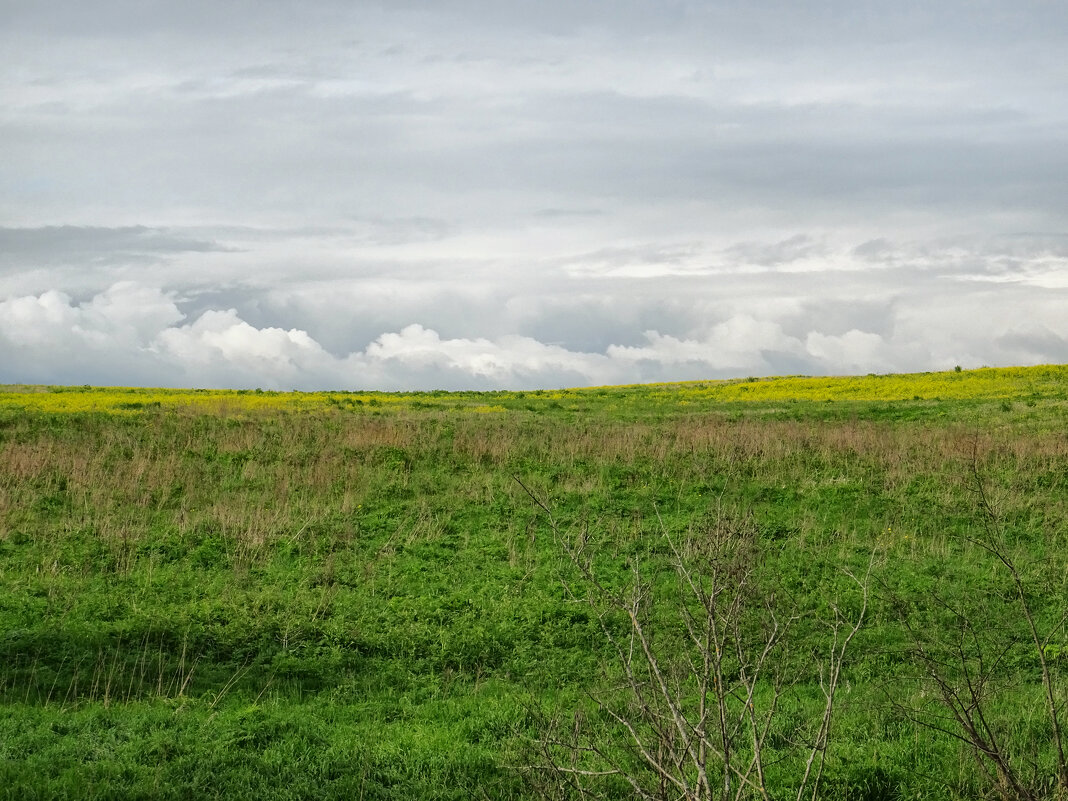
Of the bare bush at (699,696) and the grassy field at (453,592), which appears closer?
the bare bush at (699,696)

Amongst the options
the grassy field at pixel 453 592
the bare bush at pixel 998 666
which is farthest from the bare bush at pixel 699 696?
the bare bush at pixel 998 666

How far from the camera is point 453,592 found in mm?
11812

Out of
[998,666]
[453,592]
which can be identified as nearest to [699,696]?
[998,666]

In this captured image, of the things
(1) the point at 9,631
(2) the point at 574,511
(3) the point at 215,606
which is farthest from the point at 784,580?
(1) the point at 9,631

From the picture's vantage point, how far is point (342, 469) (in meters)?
18.1

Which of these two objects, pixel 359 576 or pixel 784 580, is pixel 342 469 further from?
pixel 784 580

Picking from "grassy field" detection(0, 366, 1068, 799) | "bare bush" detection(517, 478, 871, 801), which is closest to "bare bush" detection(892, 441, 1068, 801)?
"grassy field" detection(0, 366, 1068, 799)

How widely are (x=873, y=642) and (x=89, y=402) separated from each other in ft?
109

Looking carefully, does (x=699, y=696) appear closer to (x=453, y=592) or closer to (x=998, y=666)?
(x=998, y=666)

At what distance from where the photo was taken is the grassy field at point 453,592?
22.0 ft

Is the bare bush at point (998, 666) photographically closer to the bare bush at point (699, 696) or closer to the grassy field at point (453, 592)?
the grassy field at point (453, 592)

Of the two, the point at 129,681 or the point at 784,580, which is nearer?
the point at 129,681

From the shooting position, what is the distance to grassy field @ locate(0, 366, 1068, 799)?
6699 mm

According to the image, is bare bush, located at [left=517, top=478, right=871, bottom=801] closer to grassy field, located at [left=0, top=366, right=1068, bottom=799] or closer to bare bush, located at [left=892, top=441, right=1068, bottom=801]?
grassy field, located at [left=0, top=366, right=1068, bottom=799]
